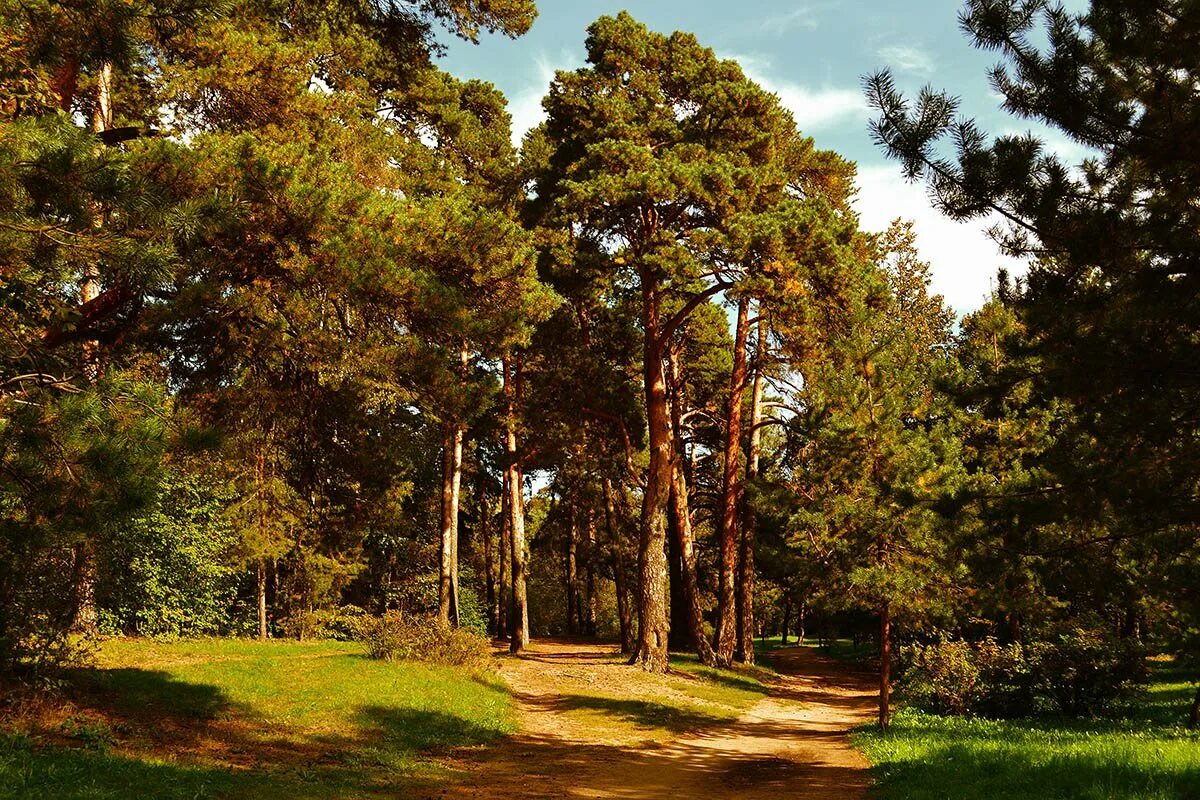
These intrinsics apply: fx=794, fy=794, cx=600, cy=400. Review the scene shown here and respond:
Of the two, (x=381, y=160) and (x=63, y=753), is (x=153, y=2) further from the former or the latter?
(x=381, y=160)

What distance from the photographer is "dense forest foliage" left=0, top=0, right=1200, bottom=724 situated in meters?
6.71

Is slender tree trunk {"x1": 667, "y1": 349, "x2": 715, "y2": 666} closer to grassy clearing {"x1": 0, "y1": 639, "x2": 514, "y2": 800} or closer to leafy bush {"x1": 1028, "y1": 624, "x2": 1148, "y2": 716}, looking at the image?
grassy clearing {"x1": 0, "y1": 639, "x2": 514, "y2": 800}

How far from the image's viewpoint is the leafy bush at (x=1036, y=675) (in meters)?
15.5

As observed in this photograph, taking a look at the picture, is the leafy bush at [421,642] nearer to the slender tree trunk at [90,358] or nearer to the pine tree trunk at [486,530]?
the slender tree trunk at [90,358]

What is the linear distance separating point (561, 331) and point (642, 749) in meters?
13.9

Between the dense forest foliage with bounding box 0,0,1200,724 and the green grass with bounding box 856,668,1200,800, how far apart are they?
141cm

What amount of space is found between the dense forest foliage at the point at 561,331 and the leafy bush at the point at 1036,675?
7cm

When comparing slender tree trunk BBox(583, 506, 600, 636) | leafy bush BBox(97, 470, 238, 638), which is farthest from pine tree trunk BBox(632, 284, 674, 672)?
slender tree trunk BBox(583, 506, 600, 636)

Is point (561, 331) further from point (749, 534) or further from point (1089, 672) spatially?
point (1089, 672)

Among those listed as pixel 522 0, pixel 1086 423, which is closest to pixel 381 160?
pixel 522 0

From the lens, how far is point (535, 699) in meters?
17.5

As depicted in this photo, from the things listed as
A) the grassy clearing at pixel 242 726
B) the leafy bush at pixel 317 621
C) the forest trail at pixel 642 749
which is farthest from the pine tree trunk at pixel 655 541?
the leafy bush at pixel 317 621

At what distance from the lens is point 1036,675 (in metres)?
15.9

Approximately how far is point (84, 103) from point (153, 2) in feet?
30.6
